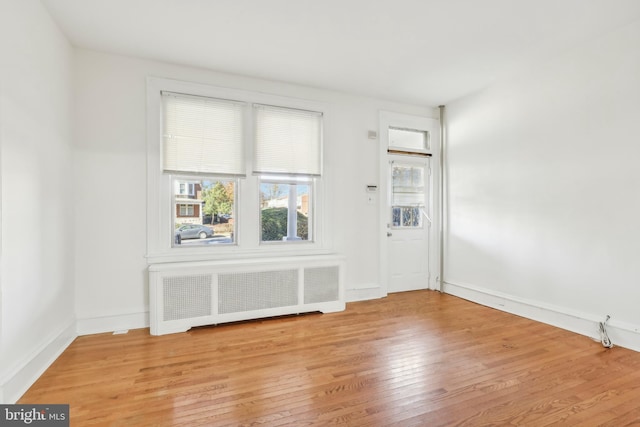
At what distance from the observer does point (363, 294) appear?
14.8 feet

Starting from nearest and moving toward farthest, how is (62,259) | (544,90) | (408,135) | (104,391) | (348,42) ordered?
1. (104,391)
2. (62,259)
3. (348,42)
4. (544,90)
5. (408,135)

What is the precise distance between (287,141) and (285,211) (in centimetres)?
96

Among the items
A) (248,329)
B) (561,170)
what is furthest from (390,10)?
(248,329)

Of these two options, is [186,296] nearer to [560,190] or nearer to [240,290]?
[240,290]

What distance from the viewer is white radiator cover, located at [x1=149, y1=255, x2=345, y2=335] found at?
3236mm

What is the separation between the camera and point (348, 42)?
10.2ft

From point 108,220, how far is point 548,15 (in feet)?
15.6

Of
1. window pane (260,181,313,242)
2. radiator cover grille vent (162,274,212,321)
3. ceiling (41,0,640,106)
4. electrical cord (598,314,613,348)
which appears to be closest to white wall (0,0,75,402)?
ceiling (41,0,640,106)

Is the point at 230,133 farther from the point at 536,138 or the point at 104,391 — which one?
the point at 536,138

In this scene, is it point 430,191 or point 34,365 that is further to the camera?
point 430,191

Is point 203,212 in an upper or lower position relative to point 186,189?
lower

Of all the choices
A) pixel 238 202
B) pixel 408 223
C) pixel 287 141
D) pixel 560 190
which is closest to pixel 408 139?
pixel 408 223

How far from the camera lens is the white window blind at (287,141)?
3.93 m

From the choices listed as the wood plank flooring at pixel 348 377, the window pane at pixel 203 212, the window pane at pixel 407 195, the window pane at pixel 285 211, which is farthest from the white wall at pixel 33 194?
the window pane at pixel 407 195
